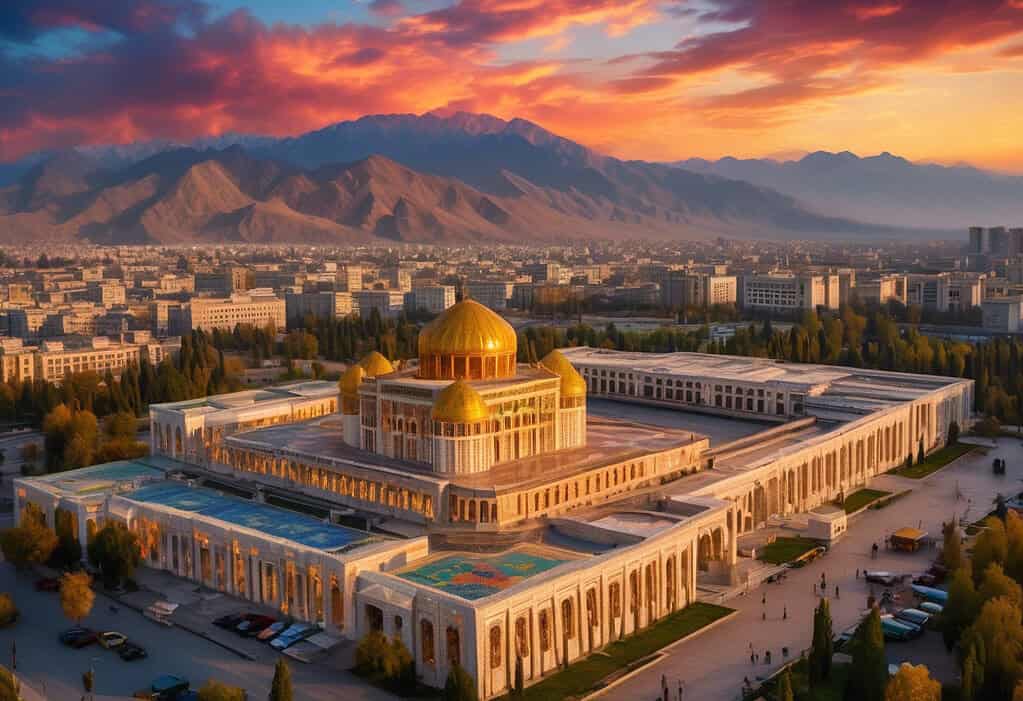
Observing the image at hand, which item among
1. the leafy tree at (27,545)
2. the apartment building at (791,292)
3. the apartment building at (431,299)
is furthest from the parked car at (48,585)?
the apartment building at (791,292)

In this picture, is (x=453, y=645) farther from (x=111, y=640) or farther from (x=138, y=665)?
(x=111, y=640)

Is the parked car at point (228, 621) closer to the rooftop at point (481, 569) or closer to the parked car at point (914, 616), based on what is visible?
the rooftop at point (481, 569)

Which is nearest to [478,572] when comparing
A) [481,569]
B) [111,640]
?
[481,569]

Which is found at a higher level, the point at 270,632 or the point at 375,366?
the point at 375,366

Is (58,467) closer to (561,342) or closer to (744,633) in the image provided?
(744,633)

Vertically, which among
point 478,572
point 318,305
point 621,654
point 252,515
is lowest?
point 621,654
